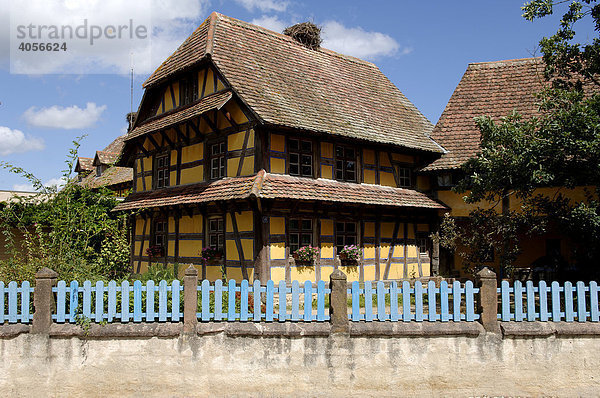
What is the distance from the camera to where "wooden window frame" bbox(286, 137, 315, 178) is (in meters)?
14.1

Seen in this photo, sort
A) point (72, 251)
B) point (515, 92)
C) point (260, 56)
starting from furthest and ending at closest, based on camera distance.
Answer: point (515, 92), point (260, 56), point (72, 251)

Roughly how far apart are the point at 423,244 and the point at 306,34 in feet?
31.5

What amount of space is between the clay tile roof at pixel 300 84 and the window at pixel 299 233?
8.96 ft

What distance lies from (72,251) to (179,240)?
278 inches

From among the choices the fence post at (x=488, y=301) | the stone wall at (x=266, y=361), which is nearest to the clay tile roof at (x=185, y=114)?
the stone wall at (x=266, y=361)

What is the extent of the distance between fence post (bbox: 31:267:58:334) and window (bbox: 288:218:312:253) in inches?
279

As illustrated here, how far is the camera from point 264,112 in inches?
520

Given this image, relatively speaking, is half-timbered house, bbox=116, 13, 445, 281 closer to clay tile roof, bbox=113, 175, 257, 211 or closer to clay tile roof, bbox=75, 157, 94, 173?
clay tile roof, bbox=113, 175, 257, 211

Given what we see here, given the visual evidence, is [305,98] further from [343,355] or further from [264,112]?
[343,355]

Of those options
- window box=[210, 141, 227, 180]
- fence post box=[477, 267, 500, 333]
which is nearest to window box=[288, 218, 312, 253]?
window box=[210, 141, 227, 180]

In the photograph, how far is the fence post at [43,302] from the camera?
7531mm

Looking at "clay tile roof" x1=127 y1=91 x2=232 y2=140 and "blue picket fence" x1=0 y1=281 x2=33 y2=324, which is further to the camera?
"clay tile roof" x1=127 y1=91 x2=232 y2=140

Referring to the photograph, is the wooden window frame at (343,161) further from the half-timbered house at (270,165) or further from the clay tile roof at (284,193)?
the clay tile roof at (284,193)

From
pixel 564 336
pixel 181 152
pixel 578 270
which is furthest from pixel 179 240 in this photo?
pixel 578 270
